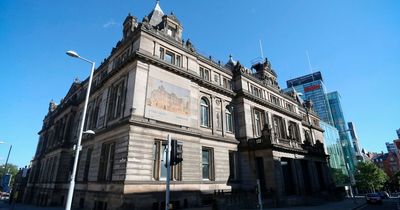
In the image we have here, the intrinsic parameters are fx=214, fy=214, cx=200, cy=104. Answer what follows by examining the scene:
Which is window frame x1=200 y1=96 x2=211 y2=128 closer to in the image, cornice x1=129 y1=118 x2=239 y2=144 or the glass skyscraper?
cornice x1=129 y1=118 x2=239 y2=144

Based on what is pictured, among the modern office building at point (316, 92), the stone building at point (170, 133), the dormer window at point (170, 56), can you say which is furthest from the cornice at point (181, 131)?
the modern office building at point (316, 92)

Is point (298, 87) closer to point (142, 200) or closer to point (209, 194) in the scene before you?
point (209, 194)

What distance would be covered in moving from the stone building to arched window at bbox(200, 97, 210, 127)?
0.14 meters

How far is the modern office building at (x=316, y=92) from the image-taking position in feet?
336

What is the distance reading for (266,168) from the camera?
1059 inches

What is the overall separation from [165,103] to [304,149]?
2376cm

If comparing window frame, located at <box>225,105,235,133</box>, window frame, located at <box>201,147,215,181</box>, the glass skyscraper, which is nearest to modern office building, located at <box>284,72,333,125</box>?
the glass skyscraper

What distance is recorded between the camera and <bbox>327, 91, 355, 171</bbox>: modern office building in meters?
90.5

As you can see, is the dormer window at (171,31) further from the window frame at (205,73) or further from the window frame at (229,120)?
the window frame at (229,120)

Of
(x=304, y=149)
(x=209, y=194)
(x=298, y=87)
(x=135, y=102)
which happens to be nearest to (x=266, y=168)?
(x=209, y=194)

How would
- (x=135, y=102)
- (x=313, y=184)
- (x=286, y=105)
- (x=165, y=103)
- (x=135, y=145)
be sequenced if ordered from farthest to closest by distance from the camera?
(x=286, y=105) → (x=313, y=184) → (x=165, y=103) → (x=135, y=102) → (x=135, y=145)

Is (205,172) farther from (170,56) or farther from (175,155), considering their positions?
(175,155)

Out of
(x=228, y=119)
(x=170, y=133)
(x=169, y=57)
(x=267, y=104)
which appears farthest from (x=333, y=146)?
(x=170, y=133)

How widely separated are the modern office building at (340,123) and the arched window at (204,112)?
87.8 meters
